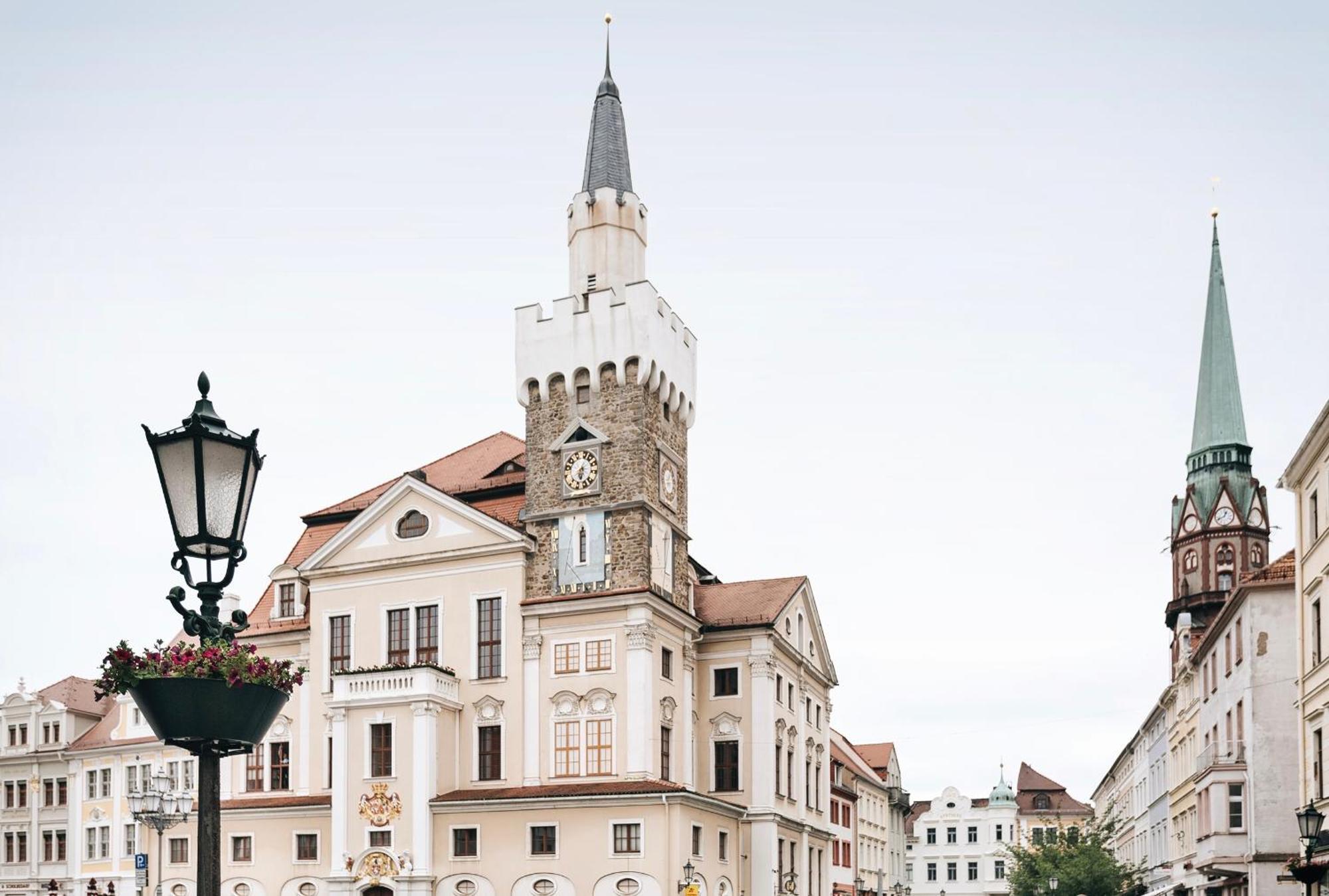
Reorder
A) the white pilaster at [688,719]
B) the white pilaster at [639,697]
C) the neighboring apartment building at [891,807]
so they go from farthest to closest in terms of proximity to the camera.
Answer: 1. the neighboring apartment building at [891,807]
2. the white pilaster at [688,719]
3. the white pilaster at [639,697]

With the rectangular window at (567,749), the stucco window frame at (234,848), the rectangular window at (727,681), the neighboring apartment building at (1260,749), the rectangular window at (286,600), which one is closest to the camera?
the neighboring apartment building at (1260,749)

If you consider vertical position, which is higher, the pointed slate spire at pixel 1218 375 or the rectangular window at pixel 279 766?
the pointed slate spire at pixel 1218 375

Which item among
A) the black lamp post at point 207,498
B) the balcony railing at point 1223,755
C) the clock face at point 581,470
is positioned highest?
the clock face at point 581,470

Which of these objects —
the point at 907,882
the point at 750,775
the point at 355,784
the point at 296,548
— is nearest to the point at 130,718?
the point at 296,548

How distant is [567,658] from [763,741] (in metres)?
8.37

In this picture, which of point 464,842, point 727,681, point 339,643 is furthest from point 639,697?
point 339,643

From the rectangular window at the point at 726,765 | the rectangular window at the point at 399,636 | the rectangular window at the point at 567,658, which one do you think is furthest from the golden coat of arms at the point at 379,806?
the rectangular window at the point at 726,765

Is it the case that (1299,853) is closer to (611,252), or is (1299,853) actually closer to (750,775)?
(750,775)

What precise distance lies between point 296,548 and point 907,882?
77765 mm

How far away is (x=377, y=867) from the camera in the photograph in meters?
50.9

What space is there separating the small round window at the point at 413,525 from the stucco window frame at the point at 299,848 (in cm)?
1071

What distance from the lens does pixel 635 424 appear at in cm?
5400

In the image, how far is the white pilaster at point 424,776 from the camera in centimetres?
5066

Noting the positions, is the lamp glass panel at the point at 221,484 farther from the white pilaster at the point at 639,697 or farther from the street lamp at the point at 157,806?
the white pilaster at the point at 639,697
